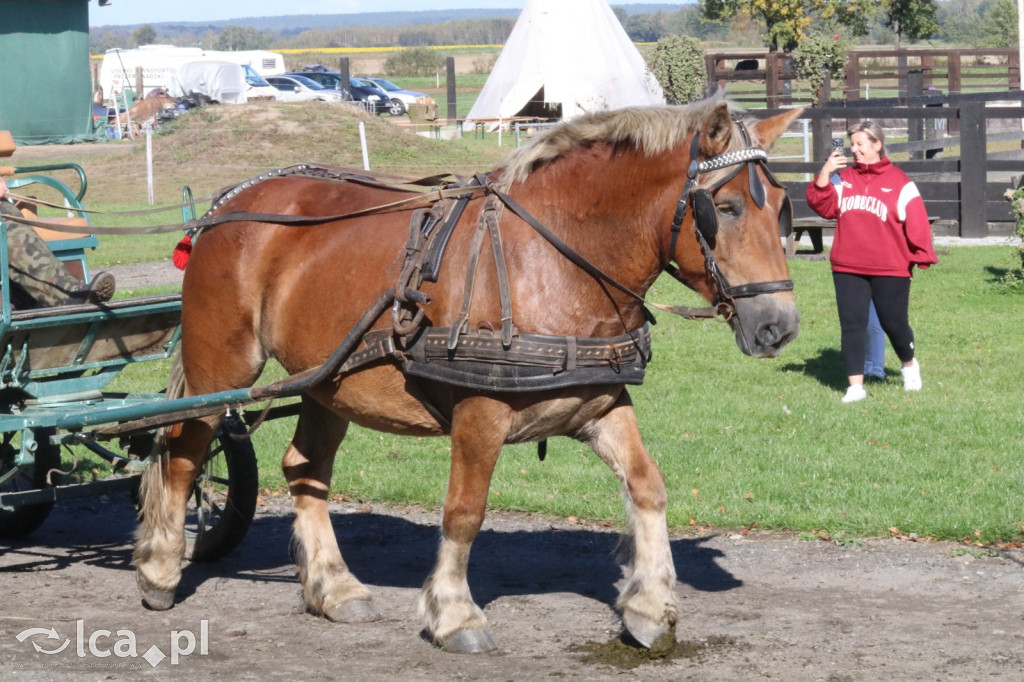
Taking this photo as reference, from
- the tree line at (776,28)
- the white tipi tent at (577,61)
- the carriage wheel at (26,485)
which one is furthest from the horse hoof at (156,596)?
the tree line at (776,28)

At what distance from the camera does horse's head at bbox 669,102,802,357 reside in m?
4.32

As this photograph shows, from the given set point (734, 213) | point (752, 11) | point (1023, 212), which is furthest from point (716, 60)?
point (734, 213)

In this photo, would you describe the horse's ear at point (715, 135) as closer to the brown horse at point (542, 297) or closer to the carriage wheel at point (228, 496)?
the brown horse at point (542, 297)

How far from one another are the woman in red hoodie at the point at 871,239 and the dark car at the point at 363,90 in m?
34.0

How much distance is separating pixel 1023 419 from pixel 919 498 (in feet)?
6.28

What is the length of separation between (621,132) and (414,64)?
2706 inches

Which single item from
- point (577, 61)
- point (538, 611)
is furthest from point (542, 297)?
point (577, 61)

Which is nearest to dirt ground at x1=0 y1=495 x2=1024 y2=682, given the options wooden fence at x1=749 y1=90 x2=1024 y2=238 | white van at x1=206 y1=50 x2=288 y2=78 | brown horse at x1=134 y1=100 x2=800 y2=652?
brown horse at x1=134 y1=100 x2=800 y2=652

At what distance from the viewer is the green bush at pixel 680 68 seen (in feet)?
107

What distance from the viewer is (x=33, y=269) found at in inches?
233

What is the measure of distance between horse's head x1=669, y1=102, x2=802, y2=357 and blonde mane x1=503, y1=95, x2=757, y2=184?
72 mm

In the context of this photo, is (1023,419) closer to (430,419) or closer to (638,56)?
(430,419)

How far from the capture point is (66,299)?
5.92m

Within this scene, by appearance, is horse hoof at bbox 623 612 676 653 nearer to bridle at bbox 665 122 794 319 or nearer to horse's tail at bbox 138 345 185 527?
bridle at bbox 665 122 794 319
